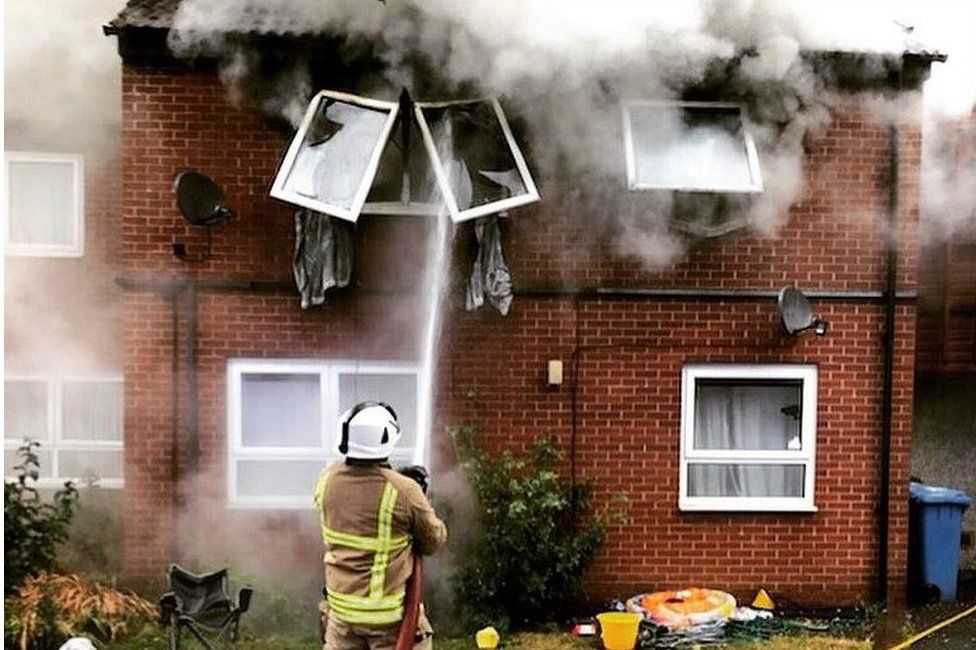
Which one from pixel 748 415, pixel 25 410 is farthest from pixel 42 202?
pixel 748 415

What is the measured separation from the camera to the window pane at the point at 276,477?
21.1ft

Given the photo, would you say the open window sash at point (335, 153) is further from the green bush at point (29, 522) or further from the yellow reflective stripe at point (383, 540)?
the green bush at point (29, 522)

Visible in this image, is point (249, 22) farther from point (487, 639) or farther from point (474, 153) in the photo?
point (487, 639)

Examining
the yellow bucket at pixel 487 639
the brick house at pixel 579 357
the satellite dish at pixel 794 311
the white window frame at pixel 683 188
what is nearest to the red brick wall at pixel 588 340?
the brick house at pixel 579 357

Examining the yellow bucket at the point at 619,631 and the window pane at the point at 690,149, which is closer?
the yellow bucket at the point at 619,631

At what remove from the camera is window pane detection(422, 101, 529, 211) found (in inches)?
238

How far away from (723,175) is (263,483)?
3.68 metres

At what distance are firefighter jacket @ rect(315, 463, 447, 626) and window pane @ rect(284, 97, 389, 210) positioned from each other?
2.30 m

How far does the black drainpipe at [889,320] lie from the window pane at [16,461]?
225 inches

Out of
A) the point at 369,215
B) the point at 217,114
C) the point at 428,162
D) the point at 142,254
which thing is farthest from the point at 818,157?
the point at 142,254

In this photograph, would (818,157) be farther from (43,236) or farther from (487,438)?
(43,236)

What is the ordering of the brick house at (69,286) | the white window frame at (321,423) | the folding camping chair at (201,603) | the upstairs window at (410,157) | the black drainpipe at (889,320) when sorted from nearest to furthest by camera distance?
1. the folding camping chair at (201,603)
2. the upstairs window at (410,157)
3. the brick house at (69,286)
4. the white window frame at (321,423)
5. the black drainpipe at (889,320)

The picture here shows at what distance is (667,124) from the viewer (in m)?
6.37

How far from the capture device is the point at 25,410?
636 centimetres
